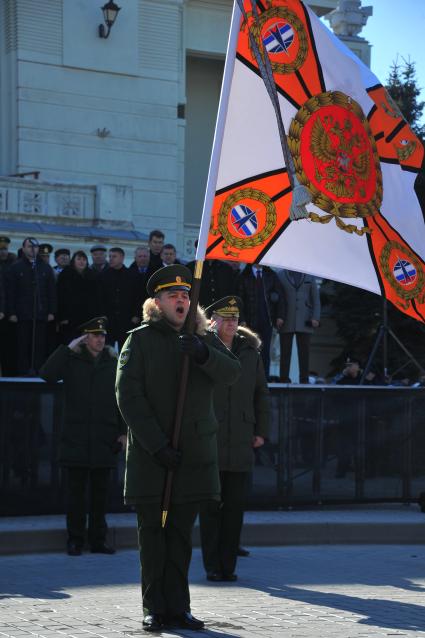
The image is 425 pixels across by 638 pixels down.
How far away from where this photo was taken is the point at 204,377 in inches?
313

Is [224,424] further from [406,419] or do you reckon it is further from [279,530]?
[406,419]

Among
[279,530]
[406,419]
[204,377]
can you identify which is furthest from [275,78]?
[406,419]

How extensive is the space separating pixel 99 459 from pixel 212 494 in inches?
148

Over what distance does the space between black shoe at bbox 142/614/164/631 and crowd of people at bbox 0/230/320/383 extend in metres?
8.28

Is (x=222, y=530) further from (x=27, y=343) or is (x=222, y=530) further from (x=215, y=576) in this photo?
(x=27, y=343)

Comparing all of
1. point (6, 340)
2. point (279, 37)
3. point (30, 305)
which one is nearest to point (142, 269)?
point (30, 305)

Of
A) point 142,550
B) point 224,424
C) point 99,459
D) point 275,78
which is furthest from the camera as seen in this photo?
point 99,459

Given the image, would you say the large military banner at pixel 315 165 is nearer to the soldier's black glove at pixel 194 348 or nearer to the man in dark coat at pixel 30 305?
the soldier's black glove at pixel 194 348

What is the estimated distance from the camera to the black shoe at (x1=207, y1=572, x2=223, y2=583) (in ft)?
32.7

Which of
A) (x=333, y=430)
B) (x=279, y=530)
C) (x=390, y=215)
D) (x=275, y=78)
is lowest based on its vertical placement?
(x=279, y=530)

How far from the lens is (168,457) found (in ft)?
25.1

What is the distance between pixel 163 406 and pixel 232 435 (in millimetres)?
2653

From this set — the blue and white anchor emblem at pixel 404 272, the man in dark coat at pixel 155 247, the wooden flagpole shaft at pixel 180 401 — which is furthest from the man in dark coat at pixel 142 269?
the wooden flagpole shaft at pixel 180 401

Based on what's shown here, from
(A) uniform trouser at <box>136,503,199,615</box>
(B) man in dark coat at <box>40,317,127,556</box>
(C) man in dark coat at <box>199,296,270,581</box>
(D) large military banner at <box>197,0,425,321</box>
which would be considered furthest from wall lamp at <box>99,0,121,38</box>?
(A) uniform trouser at <box>136,503,199,615</box>
